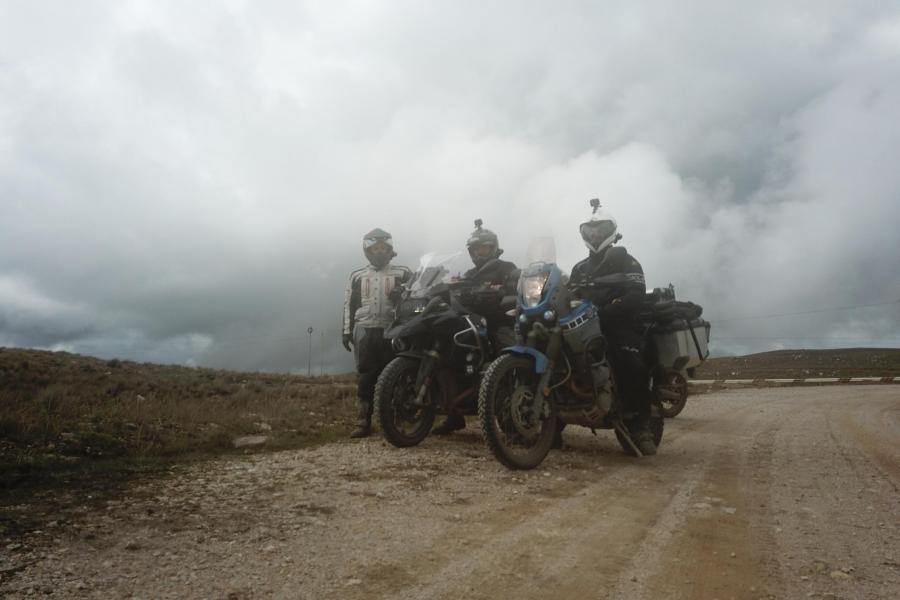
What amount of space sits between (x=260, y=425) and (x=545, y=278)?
4.03 m

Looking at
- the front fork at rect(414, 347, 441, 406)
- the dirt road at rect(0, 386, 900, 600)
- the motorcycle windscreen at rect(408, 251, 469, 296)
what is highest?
the motorcycle windscreen at rect(408, 251, 469, 296)

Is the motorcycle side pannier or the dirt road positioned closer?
the dirt road

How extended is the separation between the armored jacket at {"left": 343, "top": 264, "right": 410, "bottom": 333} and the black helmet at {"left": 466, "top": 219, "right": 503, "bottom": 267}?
42.1 inches

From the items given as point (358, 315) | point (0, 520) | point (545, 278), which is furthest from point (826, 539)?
point (358, 315)

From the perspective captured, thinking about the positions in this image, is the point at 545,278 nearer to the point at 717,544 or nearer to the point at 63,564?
the point at 717,544

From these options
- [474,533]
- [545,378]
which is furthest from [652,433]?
[474,533]

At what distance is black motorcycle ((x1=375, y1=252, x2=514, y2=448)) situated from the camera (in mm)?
5441

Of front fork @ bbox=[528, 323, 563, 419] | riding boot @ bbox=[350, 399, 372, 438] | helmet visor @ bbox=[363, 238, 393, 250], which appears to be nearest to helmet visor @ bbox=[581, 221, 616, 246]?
front fork @ bbox=[528, 323, 563, 419]

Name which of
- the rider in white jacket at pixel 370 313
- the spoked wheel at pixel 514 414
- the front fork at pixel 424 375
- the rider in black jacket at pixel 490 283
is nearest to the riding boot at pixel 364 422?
the rider in white jacket at pixel 370 313

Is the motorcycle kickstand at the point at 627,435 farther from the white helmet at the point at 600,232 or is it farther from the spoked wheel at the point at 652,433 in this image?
the white helmet at the point at 600,232

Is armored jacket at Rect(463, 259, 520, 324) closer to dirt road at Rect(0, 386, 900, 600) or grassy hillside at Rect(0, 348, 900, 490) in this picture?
dirt road at Rect(0, 386, 900, 600)

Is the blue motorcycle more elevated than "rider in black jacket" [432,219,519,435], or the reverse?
"rider in black jacket" [432,219,519,435]

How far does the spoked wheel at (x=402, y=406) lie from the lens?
17.5 ft

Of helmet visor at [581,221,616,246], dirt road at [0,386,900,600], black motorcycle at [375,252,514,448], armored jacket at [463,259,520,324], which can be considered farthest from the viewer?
armored jacket at [463,259,520,324]
